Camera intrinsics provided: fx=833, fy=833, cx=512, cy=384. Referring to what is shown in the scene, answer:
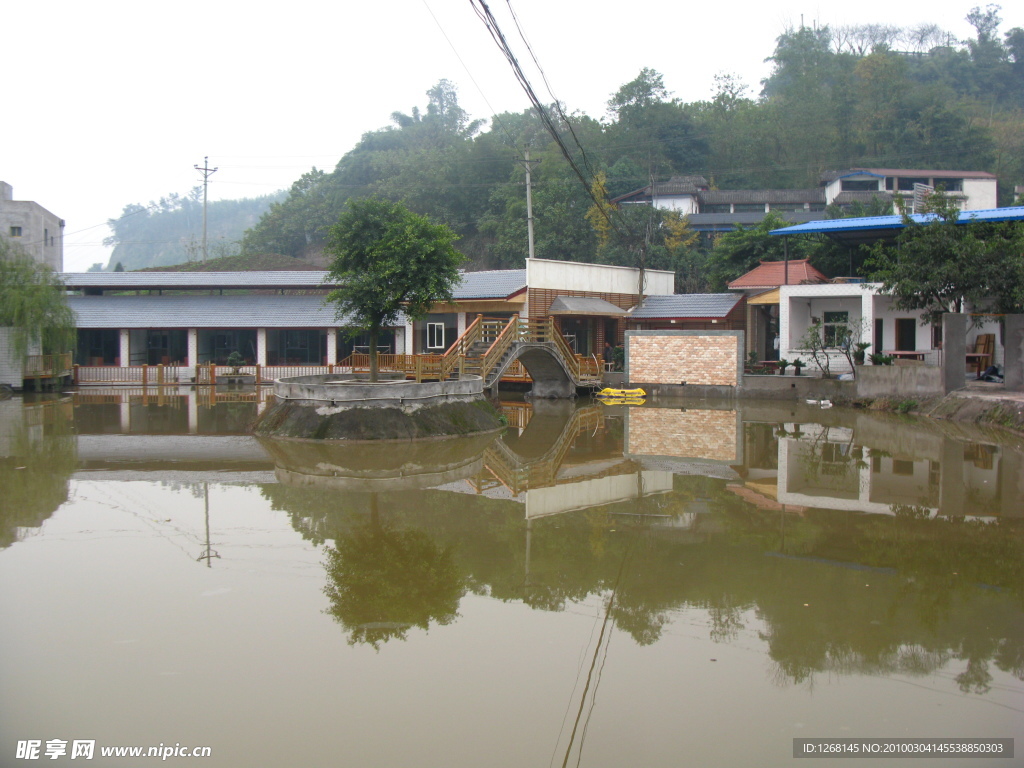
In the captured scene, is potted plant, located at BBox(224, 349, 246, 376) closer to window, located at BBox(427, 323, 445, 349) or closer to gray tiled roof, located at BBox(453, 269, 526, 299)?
window, located at BBox(427, 323, 445, 349)

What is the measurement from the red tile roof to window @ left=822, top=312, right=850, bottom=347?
1.36 meters

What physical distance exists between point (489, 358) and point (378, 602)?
14924 millimetres

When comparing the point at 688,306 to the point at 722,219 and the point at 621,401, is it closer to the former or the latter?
the point at 621,401

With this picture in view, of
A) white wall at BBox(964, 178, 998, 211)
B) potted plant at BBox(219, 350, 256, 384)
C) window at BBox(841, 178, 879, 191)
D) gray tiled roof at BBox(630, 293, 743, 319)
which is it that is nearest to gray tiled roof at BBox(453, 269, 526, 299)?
gray tiled roof at BBox(630, 293, 743, 319)

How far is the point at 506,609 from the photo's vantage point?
24.0 ft

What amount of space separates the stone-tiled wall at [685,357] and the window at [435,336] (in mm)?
7048

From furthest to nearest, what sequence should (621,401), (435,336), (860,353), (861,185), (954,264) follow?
1. (861,185)
2. (435,336)
3. (621,401)
4. (860,353)
5. (954,264)

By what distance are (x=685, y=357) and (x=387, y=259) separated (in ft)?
43.2

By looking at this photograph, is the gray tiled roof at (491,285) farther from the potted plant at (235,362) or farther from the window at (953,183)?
the window at (953,183)

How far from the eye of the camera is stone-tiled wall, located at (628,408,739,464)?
51.5ft

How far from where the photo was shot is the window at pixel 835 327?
26.8m

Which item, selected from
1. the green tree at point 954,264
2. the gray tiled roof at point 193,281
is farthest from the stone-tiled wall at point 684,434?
the gray tiled roof at point 193,281

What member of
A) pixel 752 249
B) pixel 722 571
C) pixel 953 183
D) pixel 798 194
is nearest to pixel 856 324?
pixel 752 249

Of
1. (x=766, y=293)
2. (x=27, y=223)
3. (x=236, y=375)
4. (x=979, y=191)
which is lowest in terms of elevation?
(x=236, y=375)
